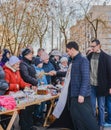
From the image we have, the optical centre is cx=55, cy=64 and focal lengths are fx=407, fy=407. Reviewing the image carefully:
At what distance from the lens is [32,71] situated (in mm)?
9344

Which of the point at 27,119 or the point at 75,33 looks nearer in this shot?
the point at 27,119

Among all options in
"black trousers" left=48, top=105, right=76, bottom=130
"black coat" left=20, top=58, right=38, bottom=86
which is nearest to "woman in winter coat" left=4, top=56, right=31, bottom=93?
"black coat" left=20, top=58, right=38, bottom=86

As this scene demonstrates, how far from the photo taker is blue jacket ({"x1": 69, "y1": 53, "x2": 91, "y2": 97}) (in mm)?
7648

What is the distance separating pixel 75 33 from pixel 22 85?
1581 inches

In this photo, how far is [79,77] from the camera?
7.73m

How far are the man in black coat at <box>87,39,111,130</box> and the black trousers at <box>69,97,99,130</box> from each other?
5.11 ft

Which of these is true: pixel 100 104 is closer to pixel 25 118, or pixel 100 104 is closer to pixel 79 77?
pixel 25 118

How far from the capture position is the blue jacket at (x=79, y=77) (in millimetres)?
7648

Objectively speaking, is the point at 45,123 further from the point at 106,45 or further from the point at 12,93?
the point at 106,45

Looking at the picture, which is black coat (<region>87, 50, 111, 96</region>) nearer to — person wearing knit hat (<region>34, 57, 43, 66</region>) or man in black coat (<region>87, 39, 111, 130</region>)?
man in black coat (<region>87, 39, 111, 130</region>)

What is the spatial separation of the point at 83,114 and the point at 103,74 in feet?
6.13

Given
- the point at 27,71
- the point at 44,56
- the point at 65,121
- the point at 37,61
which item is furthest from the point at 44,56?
the point at 65,121

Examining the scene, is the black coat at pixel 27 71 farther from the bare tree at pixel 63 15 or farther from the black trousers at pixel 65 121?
the bare tree at pixel 63 15

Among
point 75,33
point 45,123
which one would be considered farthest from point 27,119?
point 75,33
